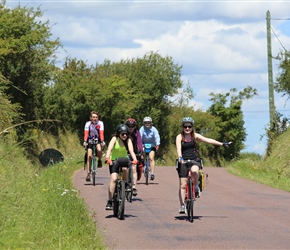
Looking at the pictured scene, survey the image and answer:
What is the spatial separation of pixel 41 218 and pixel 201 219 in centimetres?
320

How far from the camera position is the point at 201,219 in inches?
602

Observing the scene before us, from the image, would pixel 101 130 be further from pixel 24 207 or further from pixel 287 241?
pixel 287 241

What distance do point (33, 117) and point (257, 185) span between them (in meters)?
26.0

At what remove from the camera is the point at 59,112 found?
55.4 m

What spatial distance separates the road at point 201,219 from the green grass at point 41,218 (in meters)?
0.42

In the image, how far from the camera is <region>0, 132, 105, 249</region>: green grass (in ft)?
37.1

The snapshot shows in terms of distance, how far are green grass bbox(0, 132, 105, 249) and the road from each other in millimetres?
419

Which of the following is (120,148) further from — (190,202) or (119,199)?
(190,202)

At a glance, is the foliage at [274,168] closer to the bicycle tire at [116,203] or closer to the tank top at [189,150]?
the tank top at [189,150]

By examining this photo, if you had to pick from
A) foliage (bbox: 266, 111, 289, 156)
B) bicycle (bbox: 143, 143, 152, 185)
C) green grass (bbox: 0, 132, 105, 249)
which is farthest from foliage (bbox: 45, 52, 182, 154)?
green grass (bbox: 0, 132, 105, 249)

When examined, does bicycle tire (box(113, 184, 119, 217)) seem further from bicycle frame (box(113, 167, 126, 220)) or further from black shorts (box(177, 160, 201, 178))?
black shorts (box(177, 160, 201, 178))

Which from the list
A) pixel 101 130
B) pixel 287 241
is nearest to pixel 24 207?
pixel 287 241

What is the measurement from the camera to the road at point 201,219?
41.0ft

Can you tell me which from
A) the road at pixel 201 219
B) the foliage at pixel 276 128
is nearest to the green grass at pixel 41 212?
the road at pixel 201 219
